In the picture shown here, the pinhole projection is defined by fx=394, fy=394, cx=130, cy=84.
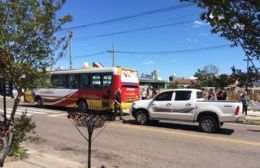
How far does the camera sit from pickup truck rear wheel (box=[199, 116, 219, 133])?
1558 cm

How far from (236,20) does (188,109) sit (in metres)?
12.1

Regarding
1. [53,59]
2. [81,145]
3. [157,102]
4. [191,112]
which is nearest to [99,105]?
[157,102]

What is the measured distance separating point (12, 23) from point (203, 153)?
624 cm

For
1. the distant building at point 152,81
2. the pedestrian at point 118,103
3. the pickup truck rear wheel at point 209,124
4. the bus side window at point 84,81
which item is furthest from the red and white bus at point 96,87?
the distant building at point 152,81

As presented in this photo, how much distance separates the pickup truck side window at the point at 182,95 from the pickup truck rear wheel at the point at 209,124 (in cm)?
122

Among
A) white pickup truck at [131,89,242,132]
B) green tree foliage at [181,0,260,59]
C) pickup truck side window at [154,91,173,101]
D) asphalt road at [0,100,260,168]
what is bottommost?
asphalt road at [0,100,260,168]

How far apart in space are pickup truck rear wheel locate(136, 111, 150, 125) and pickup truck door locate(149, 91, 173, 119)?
338mm

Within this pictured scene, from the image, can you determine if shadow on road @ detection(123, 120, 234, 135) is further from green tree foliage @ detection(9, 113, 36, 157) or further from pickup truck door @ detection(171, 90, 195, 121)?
green tree foliage @ detection(9, 113, 36, 157)

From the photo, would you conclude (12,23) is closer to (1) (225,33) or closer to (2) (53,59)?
(2) (53,59)

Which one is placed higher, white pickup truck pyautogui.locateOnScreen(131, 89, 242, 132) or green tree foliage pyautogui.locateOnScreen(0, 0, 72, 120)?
green tree foliage pyautogui.locateOnScreen(0, 0, 72, 120)

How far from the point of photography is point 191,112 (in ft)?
53.4

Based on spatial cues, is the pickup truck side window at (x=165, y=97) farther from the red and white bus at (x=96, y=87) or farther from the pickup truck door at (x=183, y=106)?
the red and white bus at (x=96, y=87)

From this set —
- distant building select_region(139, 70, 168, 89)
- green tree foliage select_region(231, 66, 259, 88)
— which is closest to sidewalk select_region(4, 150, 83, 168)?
green tree foliage select_region(231, 66, 259, 88)

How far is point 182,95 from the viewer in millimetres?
16766
